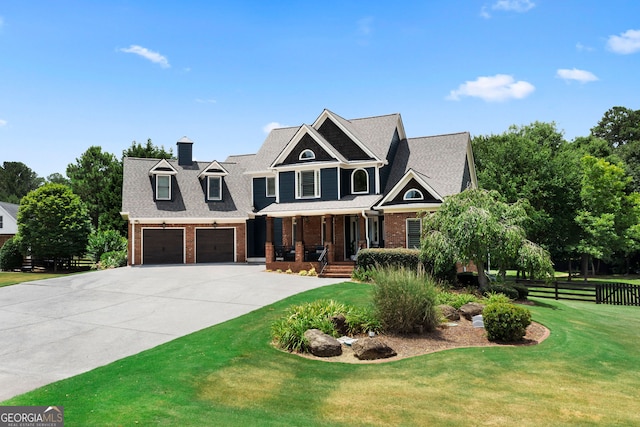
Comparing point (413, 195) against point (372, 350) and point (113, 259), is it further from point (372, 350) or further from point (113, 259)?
point (113, 259)

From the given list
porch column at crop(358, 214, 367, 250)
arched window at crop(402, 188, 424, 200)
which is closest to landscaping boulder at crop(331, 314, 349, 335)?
arched window at crop(402, 188, 424, 200)

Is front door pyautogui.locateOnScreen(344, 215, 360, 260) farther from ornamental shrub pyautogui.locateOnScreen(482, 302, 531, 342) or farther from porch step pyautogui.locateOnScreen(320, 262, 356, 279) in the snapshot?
ornamental shrub pyautogui.locateOnScreen(482, 302, 531, 342)

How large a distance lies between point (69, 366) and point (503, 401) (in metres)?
9.22

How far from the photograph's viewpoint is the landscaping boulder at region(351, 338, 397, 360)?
435 inches

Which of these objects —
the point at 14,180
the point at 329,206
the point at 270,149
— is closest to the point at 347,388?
the point at 329,206

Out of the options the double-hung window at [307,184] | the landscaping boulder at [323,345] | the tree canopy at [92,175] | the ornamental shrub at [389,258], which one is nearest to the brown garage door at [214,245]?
the double-hung window at [307,184]

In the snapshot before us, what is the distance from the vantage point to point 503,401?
8438mm

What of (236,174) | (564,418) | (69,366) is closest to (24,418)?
(69,366)

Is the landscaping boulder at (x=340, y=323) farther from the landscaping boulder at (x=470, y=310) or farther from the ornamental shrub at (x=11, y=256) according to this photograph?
the ornamental shrub at (x=11, y=256)

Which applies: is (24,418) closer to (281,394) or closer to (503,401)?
(281,394)

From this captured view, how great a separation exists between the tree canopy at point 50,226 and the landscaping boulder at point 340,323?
27.9 m

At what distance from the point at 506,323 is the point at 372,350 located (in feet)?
13.0

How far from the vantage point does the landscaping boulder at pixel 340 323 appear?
42.4ft

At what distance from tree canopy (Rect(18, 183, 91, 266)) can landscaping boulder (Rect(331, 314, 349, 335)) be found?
2791 centimetres
